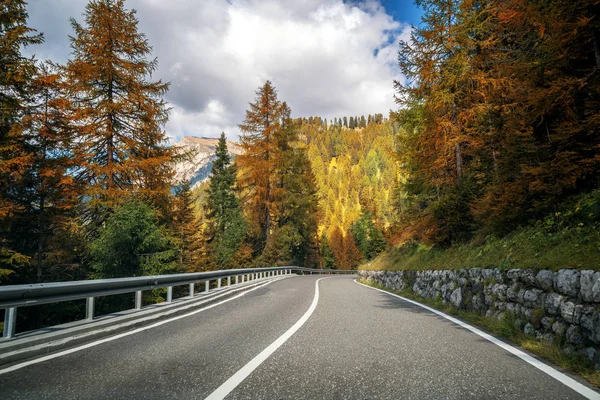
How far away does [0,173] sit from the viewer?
37.0 feet

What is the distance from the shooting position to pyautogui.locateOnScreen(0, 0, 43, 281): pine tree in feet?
37.2

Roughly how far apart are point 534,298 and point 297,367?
157 inches

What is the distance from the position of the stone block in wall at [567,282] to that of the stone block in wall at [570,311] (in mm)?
142

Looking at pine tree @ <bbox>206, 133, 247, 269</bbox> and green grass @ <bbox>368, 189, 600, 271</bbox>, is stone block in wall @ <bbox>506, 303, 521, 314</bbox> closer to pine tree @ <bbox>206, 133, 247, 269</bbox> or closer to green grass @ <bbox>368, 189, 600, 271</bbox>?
green grass @ <bbox>368, 189, 600, 271</bbox>

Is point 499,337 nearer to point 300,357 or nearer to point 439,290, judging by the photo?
point 300,357

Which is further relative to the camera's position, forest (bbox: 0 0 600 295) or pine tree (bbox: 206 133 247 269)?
pine tree (bbox: 206 133 247 269)

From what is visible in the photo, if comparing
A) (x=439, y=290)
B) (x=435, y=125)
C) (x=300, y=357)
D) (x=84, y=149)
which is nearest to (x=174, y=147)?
(x=84, y=149)

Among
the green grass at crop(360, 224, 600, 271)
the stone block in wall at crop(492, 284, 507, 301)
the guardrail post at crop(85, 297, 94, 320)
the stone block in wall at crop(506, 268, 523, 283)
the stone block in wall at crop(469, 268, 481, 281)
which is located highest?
the green grass at crop(360, 224, 600, 271)

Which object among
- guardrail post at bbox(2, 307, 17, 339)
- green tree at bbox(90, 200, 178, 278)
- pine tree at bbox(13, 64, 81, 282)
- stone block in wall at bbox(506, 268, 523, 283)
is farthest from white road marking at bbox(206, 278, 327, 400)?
pine tree at bbox(13, 64, 81, 282)

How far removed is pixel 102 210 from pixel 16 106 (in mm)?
5311

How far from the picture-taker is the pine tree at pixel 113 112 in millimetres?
15047

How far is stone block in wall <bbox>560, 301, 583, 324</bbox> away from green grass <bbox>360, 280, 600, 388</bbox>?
394 mm

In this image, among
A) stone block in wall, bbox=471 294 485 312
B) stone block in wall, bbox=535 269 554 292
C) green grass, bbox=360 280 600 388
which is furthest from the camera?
stone block in wall, bbox=471 294 485 312

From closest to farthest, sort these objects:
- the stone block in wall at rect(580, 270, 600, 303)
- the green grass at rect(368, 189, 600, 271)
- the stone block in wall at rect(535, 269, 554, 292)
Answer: the stone block in wall at rect(580, 270, 600, 303) → the stone block in wall at rect(535, 269, 554, 292) → the green grass at rect(368, 189, 600, 271)
